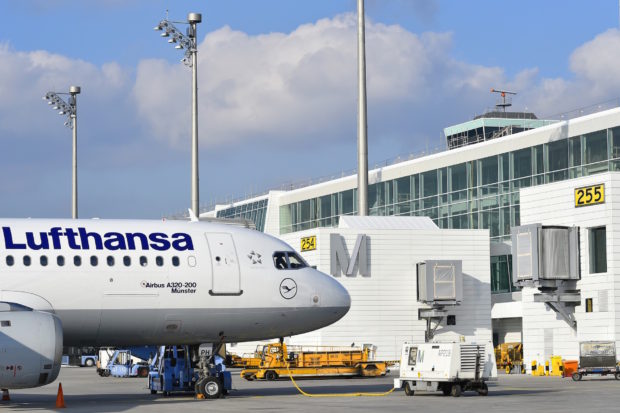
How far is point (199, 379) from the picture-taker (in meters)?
36.1

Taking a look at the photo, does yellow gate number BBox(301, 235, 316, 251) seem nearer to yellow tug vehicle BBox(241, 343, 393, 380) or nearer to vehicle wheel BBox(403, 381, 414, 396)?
yellow tug vehicle BBox(241, 343, 393, 380)

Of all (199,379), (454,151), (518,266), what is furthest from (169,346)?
(454,151)

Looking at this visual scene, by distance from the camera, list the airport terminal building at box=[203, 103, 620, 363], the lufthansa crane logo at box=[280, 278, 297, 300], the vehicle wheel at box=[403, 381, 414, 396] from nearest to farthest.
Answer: the lufthansa crane logo at box=[280, 278, 297, 300] → the vehicle wheel at box=[403, 381, 414, 396] → the airport terminal building at box=[203, 103, 620, 363]

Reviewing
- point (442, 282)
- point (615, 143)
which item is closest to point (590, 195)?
point (615, 143)

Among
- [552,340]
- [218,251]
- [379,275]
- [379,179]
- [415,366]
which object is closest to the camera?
[218,251]

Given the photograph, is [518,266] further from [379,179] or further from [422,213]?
[379,179]

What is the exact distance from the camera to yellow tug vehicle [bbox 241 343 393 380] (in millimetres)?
53906

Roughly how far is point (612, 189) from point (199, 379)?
2461 cm

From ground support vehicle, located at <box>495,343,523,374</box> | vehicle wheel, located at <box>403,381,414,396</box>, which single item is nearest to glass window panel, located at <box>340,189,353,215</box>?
ground support vehicle, located at <box>495,343,523,374</box>

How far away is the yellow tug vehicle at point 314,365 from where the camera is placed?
2122 inches

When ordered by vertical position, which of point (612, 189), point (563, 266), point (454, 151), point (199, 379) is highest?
point (454, 151)

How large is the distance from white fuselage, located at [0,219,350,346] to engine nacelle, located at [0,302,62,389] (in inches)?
93.9

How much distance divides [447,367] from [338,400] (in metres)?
3.90

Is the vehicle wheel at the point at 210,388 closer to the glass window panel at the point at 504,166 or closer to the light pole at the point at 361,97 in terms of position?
the light pole at the point at 361,97
